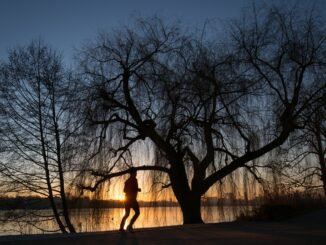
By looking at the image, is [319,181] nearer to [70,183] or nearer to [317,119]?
[317,119]

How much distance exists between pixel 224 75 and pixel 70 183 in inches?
251

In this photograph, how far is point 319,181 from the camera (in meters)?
19.7

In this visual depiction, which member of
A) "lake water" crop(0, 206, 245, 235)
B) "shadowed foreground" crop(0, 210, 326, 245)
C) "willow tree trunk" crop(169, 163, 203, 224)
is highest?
"willow tree trunk" crop(169, 163, 203, 224)

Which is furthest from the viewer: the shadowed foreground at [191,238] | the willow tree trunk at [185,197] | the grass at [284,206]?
the willow tree trunk at [185,197]

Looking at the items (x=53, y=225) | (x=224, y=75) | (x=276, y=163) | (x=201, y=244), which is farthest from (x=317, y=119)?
(x=53, y=225)

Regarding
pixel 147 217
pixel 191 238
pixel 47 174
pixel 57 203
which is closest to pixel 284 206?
pixel 147 217

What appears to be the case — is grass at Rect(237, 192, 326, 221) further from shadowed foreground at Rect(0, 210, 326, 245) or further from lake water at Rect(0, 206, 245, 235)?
shadowed foreground at Rect(0, 210, 326, 245)

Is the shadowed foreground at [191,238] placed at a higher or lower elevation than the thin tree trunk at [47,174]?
lower

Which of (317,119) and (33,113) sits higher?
(33,113)

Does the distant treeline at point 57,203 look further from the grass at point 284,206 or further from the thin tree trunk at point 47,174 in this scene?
the grass at point 284,206

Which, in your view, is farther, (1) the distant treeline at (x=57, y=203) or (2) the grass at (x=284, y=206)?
(1) the distant treeline at (x=57, y=203)

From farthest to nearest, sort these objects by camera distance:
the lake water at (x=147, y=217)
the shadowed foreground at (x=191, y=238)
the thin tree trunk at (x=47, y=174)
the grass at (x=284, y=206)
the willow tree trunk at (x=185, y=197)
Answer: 1. the thin tree trunk at (x=47, y=174)
2. the willow tree trunk at (x=185, y=197)
3. the lake water at (x=147, y=217)
4. the grass at (x=284, y=206)
5. the shadowed foreground at (x=191, y=238)

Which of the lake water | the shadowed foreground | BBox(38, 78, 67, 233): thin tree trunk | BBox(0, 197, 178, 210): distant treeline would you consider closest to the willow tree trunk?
the lake water

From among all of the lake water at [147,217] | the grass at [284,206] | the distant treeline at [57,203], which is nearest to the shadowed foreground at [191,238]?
the grass at [284,206]
